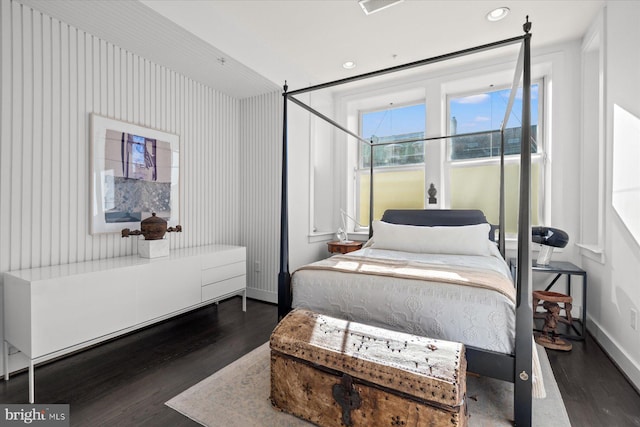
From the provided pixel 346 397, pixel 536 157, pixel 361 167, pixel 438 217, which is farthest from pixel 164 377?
pixel 536 157

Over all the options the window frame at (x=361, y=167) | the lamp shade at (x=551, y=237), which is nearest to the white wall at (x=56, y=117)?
the window frame at (x=361, y=167)

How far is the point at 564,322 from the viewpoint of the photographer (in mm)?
2717

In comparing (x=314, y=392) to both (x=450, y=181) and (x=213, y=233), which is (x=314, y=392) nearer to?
(x=213, y=233)

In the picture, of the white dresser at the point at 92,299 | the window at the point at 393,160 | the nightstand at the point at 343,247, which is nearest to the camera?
the white dresser at the point at 92,299

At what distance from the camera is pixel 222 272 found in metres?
2.96

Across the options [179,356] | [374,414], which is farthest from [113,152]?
[374,414]

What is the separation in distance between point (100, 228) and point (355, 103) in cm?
342

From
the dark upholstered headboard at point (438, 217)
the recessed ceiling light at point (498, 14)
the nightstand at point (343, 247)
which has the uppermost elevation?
the recessed ceiling light at point (498, 14)

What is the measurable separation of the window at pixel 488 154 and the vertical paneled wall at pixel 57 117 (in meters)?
3.26

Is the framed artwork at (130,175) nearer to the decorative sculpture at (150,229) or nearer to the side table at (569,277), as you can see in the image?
the decorative sculpture at (150,229)

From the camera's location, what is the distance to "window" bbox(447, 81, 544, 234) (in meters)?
3.37

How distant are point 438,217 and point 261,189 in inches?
81.1

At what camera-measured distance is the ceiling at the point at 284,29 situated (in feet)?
7.28

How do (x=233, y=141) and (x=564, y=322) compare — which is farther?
(x=233, y=141)
